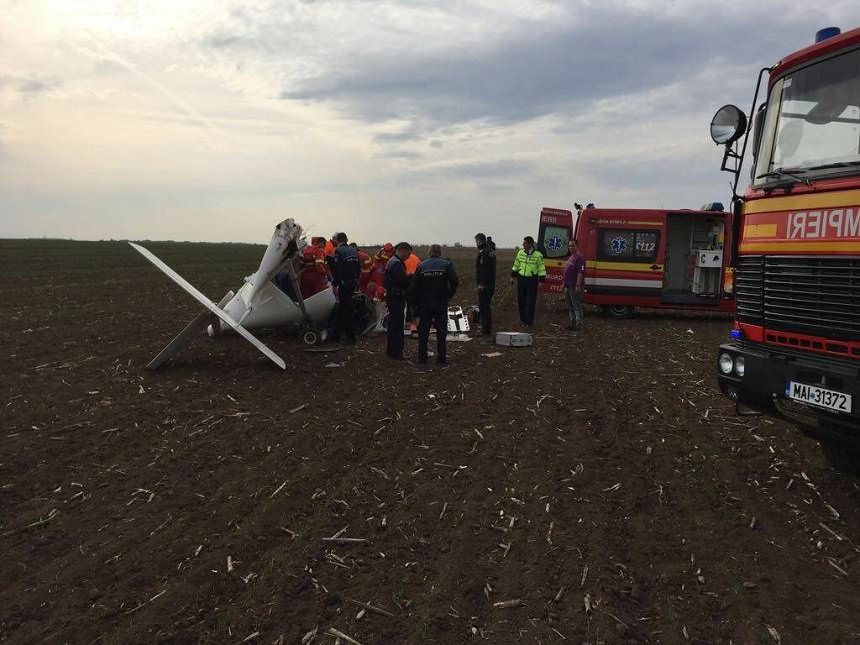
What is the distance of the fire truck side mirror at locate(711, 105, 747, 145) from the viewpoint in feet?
17.7

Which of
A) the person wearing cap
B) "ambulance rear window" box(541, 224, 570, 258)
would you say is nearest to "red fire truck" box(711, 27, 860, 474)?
the person wearing cap

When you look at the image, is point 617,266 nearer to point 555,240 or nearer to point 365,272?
point 555,240

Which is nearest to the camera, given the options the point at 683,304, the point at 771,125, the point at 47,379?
the point at 771,125

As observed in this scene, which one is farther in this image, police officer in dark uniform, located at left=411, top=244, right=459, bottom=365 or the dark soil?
police officer in dark uniform, located at left=411, top=244, right=459, bottom=365

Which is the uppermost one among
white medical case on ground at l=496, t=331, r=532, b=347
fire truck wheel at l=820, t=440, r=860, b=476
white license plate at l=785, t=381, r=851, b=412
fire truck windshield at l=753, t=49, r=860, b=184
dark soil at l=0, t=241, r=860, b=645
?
fire truck windshield at l=753, t=49, r=860, b=184

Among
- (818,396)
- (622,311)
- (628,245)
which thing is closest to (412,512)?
(818,396)

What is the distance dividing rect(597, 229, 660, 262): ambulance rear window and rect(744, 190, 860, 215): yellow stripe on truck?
1049 cm

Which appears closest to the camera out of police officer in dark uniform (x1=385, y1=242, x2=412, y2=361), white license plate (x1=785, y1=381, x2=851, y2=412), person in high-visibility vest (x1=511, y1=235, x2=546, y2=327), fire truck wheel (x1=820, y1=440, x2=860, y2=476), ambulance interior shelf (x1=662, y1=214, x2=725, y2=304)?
white license plate (x1=785, y1=381, x2=851, y2=412)

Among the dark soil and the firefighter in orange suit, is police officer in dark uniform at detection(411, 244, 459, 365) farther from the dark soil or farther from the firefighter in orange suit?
the firefighter in orange suit

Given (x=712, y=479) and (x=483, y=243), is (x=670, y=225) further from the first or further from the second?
(x=712, y=479)

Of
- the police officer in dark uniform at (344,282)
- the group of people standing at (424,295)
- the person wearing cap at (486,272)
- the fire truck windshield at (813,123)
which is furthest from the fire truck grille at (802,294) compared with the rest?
the person wearing cap at (486,272)

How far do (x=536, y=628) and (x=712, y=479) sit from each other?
269 centimetres

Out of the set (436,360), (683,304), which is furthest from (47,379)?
(683,304)

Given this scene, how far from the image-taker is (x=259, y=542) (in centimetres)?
409
